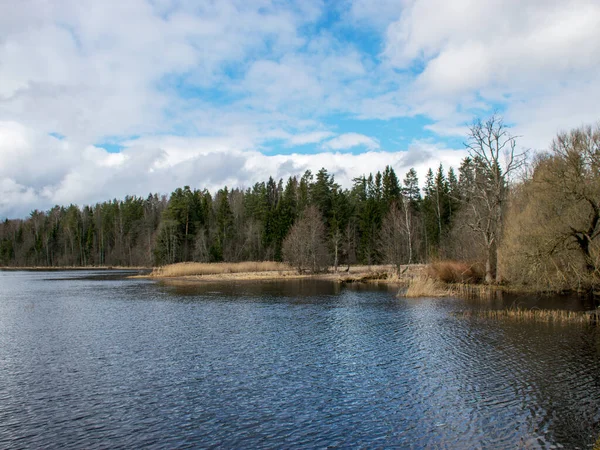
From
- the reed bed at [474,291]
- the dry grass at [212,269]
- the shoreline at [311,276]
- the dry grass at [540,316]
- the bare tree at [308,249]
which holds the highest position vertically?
the bare tree at [308,249]

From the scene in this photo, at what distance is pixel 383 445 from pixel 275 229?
259ft

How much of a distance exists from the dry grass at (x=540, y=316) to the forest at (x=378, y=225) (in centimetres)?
366

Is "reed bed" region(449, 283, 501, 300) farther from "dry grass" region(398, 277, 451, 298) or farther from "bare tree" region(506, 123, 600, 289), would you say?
"bare tree" region(506, 123, 600, 289)

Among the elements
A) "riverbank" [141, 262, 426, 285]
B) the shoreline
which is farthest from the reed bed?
"riverbank" [141, 262, 426, 285]

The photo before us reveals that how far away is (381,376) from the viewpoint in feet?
47.7

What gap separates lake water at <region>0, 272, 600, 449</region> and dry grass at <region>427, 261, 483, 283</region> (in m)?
19.4

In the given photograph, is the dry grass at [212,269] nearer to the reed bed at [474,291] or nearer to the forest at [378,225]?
the forest at [378,225]

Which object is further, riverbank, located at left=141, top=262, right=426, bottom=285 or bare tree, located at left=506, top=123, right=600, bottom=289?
riverbank, located at left=141, top=262, right=426, bottom=285

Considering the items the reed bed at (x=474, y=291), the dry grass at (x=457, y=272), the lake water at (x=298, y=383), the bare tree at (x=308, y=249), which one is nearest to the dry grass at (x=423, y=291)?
the reed bed at (x=474, y=291)

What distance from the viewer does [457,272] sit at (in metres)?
43.3

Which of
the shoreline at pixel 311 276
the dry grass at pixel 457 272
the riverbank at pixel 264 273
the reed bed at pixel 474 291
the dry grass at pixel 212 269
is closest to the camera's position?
the reed bed at pixel 474 291

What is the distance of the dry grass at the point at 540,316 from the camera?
2280 centimetres

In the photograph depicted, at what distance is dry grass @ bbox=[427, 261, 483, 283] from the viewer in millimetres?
43219

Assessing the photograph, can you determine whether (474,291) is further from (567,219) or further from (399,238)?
(399,238)
